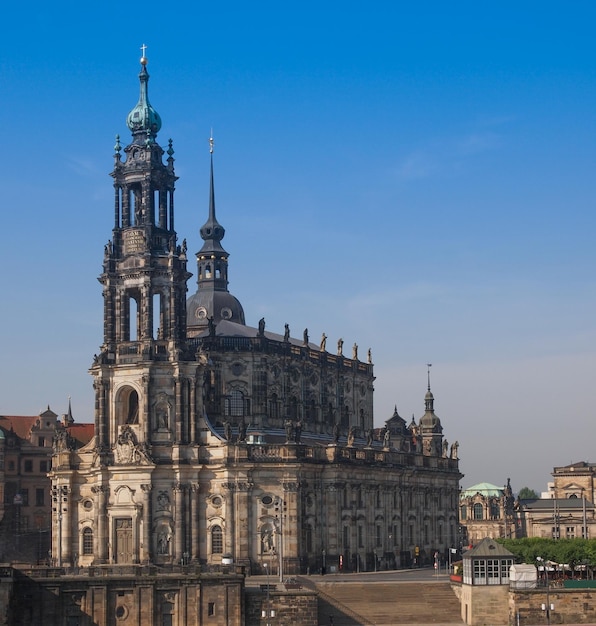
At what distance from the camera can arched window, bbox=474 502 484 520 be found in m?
189

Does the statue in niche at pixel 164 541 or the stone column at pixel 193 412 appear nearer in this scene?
the statue in niche at pixel 164 541

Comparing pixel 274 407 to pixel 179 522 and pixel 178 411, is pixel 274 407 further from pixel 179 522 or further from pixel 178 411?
pixel 179 522

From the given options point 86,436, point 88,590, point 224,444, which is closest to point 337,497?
point 224,444

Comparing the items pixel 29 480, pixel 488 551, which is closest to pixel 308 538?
pixel 488 551

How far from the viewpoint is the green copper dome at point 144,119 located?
374 ft

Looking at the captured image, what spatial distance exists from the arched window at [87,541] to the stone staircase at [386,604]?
21.4 m

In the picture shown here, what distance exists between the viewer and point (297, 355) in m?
124

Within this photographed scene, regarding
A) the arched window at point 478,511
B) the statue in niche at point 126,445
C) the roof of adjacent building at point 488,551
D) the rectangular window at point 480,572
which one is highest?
the statue in niche at point 126,445

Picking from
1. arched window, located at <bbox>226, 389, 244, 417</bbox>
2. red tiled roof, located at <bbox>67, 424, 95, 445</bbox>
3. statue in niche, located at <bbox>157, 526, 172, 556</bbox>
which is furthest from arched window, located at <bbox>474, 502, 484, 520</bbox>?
statue in niche, located at <bbox>157, 526, 172, 556</bbox>

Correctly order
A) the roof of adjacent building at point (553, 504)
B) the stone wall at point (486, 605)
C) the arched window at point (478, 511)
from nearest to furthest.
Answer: the stone wall at point (486, 605)
the roof of adjacent building at point (553, 504)
the arched window at point (478, 511)

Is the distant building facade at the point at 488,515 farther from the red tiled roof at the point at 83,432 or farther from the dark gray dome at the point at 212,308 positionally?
Result: the dark gray dome at the point at 212,308

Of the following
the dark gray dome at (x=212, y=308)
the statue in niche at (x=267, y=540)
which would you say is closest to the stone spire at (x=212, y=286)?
the dark gray dome at (x=212, y=308)

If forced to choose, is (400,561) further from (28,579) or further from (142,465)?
(28,579)

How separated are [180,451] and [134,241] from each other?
1643 cm
